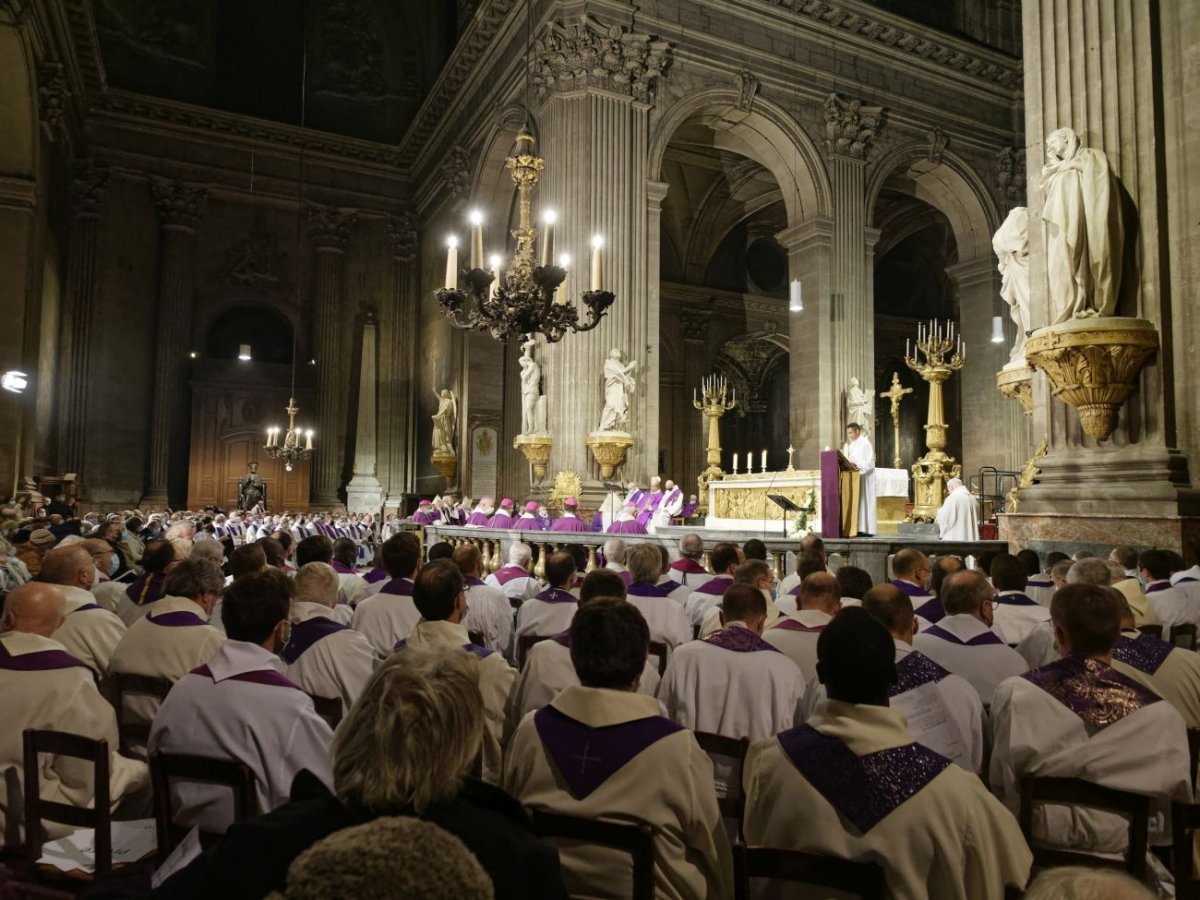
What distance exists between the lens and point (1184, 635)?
485 cm

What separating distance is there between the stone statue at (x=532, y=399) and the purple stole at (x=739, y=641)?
12.3 meters

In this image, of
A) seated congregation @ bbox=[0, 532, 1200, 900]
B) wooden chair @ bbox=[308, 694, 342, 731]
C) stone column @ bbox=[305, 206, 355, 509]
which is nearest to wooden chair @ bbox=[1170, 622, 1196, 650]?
seated congregation @ bbox=[0, 532, 1200, 900]

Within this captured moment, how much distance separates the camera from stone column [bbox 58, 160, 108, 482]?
20.4 metres

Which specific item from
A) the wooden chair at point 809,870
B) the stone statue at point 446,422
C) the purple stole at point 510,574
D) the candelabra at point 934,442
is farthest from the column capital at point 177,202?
the wooden chair at point 809,870

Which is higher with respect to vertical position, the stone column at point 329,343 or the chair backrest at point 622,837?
the stone column at point 329,343

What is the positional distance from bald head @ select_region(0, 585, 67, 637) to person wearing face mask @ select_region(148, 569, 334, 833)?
797 mm

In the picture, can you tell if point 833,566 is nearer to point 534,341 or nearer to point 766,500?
point 766,500

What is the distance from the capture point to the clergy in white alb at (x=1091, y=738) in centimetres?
254

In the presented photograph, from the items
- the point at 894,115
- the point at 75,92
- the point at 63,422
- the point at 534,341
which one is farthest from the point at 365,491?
the point at 894,115

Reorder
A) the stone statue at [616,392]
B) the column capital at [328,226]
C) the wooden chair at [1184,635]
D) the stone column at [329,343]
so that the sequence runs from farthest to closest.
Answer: the column capital at [328,226]
the stone column at [329,343]
the stone statue at [616,392]
the wooden chair at [1184,635]

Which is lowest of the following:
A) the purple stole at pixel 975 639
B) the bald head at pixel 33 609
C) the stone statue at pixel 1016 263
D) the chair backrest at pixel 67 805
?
the chair backrest at pixel 67 805

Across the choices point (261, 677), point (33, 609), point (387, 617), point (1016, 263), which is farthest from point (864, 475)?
point (33, 609)

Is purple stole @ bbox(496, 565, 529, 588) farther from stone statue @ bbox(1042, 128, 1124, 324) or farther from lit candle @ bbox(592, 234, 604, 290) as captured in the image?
stone statue @ bbox(1042, 128, 1124, 324)

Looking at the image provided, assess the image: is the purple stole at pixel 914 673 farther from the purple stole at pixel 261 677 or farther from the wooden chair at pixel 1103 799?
the purple stole at pixel 261 677
